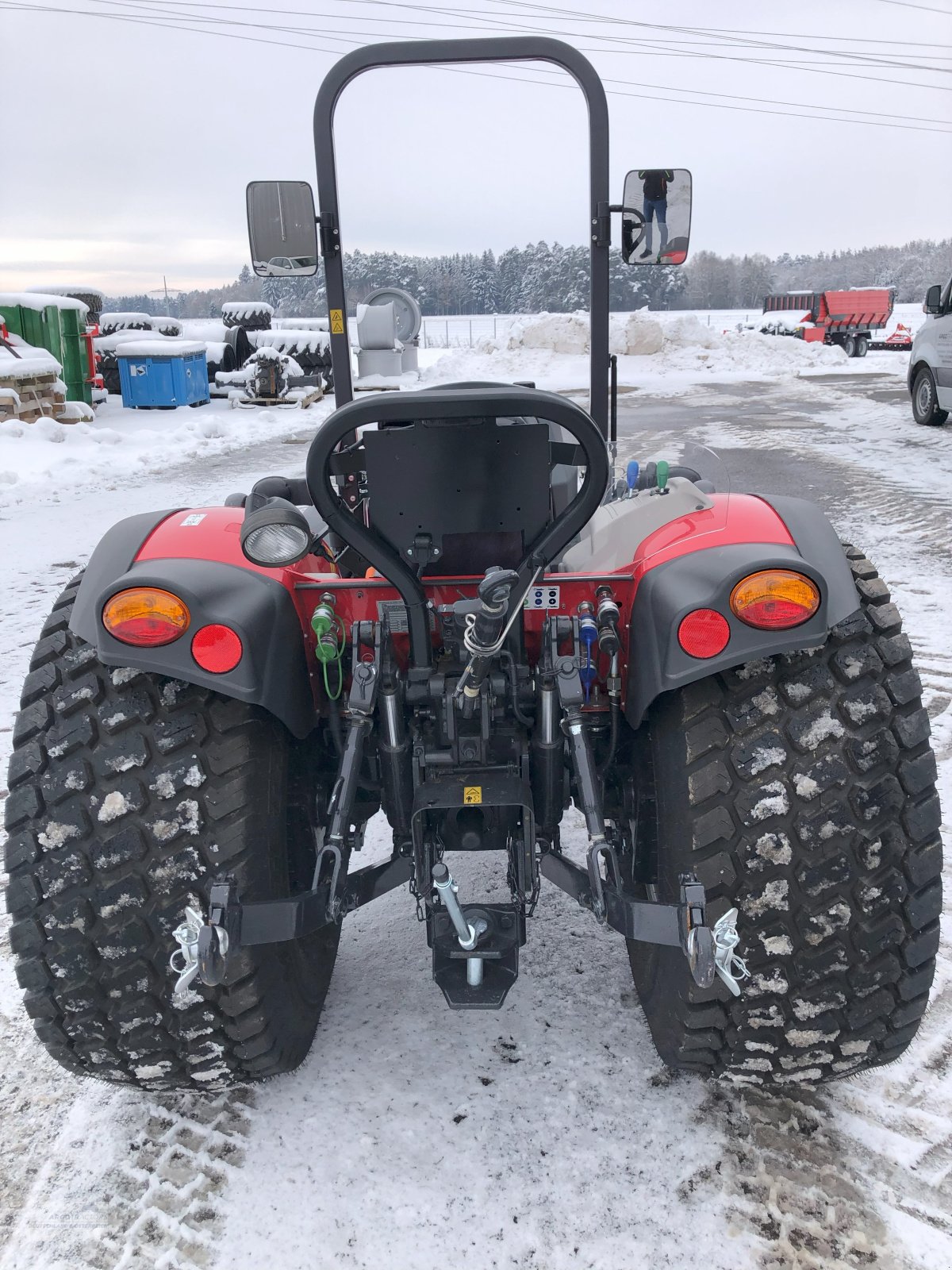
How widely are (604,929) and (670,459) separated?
4.64ft

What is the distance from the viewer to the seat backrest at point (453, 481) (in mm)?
1887

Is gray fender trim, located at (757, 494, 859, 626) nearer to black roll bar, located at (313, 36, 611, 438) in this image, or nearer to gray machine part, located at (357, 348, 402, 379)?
black roll bar, located at (313, 36, 611, 438)

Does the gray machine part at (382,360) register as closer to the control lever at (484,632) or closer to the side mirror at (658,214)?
the side mirror at (658,214)

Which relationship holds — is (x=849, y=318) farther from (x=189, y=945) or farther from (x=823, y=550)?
(x=189, y=945)

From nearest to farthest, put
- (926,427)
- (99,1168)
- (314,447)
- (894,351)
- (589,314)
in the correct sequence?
(314,447), (99,1168), (589,314), (926,427), (894,351)

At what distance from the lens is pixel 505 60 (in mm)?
2721

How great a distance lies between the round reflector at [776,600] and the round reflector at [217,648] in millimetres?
987

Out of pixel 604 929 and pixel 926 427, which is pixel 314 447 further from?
pixel 926 427

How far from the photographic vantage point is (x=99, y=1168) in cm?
205

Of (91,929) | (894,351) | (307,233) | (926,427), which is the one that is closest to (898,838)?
(91,929)

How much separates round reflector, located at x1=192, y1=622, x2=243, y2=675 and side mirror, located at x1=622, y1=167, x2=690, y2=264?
164 centimetres

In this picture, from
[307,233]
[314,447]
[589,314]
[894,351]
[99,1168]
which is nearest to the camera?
[314,447]

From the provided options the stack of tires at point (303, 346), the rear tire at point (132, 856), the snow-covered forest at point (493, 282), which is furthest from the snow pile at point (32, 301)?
the rear tire at point (132, 856)

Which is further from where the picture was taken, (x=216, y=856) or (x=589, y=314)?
(x=589, y=314)
